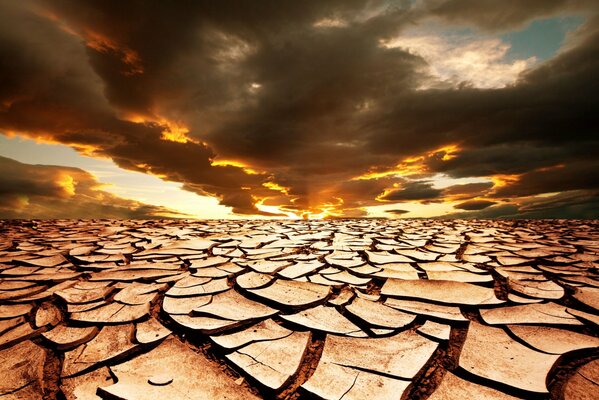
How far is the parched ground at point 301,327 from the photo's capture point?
0.89 m

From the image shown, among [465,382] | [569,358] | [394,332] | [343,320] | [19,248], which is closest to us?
[465,382]

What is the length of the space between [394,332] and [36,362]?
4.39ft

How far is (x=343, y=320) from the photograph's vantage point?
1271 millimetres

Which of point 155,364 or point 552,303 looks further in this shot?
point 552,303

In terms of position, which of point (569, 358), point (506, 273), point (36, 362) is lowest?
point (36, 362)

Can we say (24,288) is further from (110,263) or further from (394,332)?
(394,332)

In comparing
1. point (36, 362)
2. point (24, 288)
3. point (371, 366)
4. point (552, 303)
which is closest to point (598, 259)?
point (552, 303)

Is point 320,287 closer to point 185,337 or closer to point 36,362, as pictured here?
point 185,337

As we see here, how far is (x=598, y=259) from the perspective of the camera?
90.9 inches

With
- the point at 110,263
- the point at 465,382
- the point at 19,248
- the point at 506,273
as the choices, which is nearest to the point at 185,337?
A: the point at 465,382

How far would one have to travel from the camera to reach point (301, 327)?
3.97ft

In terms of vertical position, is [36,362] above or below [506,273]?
below

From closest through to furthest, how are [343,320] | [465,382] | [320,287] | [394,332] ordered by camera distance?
[465,382]
[394,332]
[343,320]
[320,287]

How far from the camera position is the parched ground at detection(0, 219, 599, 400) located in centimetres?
89
